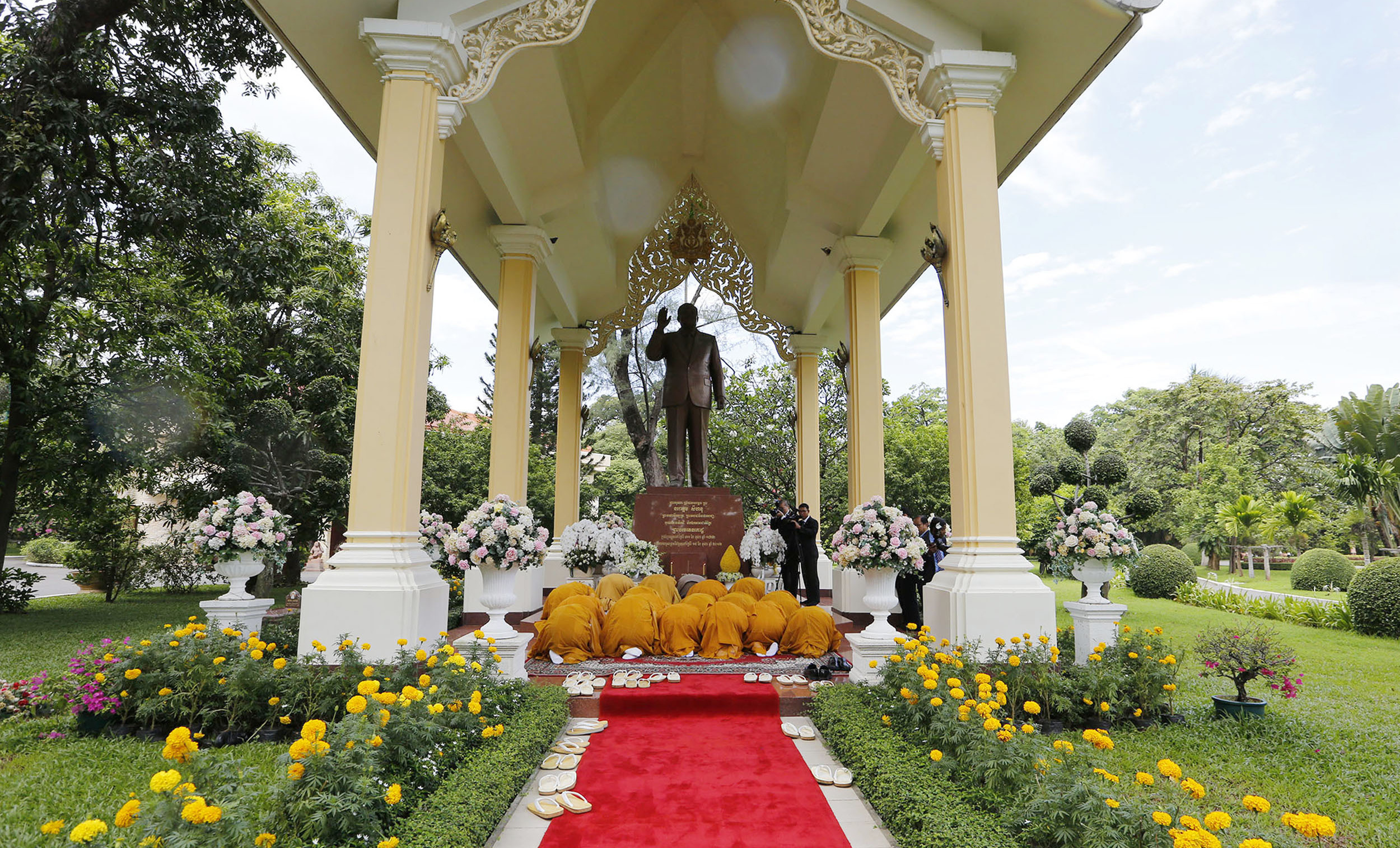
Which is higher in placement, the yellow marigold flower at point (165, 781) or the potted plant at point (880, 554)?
the potted plant at point (880, 554)

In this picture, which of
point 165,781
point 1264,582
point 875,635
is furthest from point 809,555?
point 1264,582

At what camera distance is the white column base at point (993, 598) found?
16.4ft

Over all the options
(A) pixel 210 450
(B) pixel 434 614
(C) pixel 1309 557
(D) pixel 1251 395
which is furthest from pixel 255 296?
(D) pixel 1251 395

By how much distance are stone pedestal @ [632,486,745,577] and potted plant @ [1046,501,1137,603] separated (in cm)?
480

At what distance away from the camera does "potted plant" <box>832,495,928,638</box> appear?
18.4 feet

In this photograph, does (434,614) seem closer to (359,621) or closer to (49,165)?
(359,621)

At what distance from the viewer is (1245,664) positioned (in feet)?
16.4

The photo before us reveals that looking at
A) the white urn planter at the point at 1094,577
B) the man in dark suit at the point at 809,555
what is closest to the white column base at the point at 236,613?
the man in dark suit at the point at 809,555

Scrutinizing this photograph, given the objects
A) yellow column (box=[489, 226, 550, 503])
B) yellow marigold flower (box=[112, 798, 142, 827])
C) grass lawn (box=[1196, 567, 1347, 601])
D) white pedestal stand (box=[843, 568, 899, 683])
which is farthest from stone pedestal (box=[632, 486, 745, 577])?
grass lawn (box=[1196, 567, 1347, 601])

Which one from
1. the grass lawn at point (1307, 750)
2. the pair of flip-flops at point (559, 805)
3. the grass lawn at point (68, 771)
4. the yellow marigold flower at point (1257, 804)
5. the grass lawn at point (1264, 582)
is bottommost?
the grass lawn at point (1264, 582)

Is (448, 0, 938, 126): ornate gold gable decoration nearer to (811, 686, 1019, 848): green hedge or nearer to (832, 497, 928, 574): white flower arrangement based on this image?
(832, 497, 928, 574): white flower arrangement

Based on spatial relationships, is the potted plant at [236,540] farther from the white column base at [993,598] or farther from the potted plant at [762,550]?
the potted plant at [762,550]

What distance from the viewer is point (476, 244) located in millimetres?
9836

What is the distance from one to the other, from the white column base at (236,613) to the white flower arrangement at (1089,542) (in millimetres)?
6307
